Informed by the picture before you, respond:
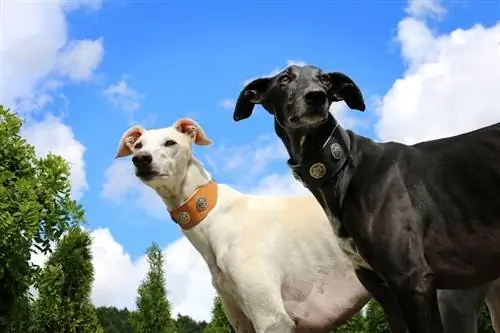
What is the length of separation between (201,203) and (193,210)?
85 mm

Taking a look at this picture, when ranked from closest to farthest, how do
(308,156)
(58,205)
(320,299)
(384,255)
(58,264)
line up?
(384,255)
(308,156)
(320,299)
(58,205)
(58,264)

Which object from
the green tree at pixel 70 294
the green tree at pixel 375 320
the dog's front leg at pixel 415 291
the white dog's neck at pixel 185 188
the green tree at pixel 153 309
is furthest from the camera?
the green tree at pixel 153 309

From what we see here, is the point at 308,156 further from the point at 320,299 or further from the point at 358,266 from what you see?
the point at 320,299

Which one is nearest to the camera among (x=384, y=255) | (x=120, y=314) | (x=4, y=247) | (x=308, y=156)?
(x=384, y=255)

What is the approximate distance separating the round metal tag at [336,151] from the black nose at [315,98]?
249mm

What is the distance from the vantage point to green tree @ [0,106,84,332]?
351 inches

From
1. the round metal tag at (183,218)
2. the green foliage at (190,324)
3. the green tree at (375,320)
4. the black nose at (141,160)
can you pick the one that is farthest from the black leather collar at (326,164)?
the green foliage at (190,324)

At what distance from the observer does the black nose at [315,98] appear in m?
3.36

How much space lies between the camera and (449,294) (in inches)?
182

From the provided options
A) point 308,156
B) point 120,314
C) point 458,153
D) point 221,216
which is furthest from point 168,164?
point 120,314

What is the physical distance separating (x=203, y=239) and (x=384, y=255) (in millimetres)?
2349

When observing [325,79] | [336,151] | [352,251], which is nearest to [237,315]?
[352,251]

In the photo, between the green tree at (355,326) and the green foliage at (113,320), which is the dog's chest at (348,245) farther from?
the green foliage at (113,320)

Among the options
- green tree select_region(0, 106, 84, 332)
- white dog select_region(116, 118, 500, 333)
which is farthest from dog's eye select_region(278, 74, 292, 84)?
green tree select_region(0, 106, 84, 332)
